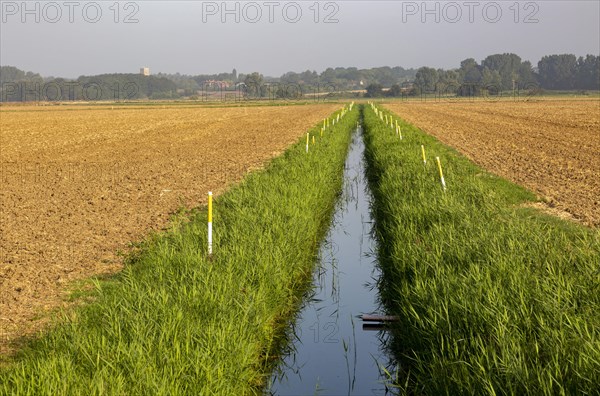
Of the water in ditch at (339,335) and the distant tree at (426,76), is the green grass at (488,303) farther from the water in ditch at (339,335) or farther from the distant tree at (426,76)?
the distant tree at (426,76)

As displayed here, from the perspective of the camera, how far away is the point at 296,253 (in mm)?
9031

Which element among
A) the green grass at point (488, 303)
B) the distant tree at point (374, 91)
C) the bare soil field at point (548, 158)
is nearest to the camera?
the green grass at point (488, 303)

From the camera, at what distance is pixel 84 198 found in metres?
14.5

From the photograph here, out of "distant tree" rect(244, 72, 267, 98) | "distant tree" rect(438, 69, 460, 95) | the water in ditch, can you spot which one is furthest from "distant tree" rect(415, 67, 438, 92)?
the water in ditch

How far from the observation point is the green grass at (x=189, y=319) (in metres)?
4.39

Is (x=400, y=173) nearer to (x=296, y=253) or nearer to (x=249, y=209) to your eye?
(x=249, y=209)

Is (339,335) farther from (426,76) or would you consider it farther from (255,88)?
(426,76)

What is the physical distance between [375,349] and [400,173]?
7.84m

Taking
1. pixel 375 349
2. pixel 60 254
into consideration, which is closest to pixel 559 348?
pixel 375 349

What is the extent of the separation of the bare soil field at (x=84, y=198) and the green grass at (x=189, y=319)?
2.32ft

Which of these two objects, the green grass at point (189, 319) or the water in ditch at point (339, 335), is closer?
the green grass at point (189, 319)

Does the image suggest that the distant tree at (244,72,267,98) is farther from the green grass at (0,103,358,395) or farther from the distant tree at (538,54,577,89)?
the green grass at (0,103,358,395)

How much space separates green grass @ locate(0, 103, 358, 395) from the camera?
4.39 m

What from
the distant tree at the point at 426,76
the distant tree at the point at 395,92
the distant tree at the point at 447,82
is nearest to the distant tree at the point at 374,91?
the distant tree at the point at 395,92
